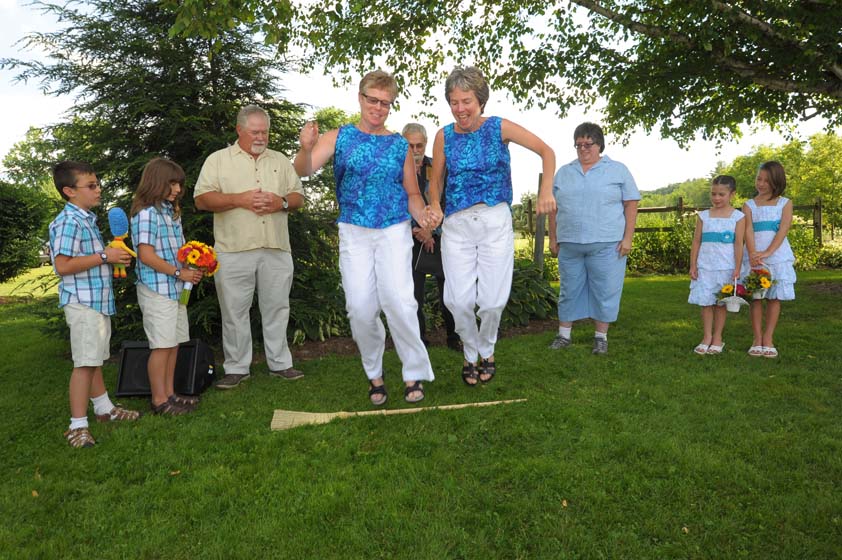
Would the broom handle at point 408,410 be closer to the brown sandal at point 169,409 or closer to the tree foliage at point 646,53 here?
the brown sandal at point 169,409

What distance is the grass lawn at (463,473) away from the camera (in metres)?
2.47

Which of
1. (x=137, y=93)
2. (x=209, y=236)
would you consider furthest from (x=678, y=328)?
(x=137, y=93)

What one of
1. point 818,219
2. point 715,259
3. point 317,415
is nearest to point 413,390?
point 317,415

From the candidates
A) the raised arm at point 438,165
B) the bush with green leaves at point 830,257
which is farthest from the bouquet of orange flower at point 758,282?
the bush with green leaves at point 830,257

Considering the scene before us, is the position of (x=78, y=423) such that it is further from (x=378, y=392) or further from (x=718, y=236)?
(x=718, y=236)

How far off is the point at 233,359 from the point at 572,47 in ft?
30.3

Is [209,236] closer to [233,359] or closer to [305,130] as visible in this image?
[233,359]

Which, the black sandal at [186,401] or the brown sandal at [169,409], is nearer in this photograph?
the brown sandal at [169,409]

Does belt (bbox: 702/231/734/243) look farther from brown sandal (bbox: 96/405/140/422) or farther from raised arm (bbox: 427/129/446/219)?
brown sandal (bbox: 96/405/140/422)

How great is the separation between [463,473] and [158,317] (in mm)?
2395

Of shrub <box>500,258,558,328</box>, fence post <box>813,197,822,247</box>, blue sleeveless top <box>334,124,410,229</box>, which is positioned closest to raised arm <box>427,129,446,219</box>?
blue sleeveless top <box>334,124,410,229</box>

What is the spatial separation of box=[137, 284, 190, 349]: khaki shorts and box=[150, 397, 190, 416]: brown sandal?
0.43m

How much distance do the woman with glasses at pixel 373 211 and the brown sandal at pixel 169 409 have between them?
→ 4.59 feet

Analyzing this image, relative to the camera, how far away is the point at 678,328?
692 cm
